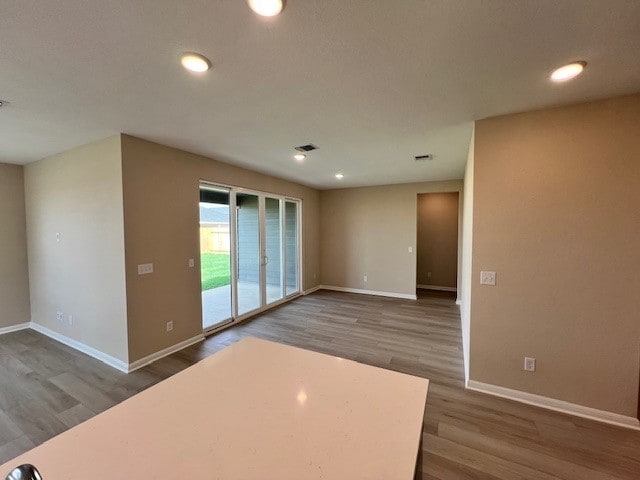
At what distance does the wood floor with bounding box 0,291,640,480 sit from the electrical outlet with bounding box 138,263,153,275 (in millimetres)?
1077

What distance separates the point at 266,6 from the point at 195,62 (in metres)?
0.64

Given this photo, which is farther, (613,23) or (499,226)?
(499,226)

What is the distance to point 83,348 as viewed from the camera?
11.0 feet

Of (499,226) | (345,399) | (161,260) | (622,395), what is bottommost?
(622,395)

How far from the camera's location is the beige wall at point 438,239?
6590 millimetres

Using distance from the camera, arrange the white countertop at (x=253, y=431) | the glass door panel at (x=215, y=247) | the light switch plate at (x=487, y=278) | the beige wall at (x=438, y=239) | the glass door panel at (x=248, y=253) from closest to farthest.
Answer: the white countertop at (x=253, y=431) → the light switch plate at (x=487, y=278) → the glass door panel at (x=215, y=247) → the glass door panel at (x=248, y=253) → the beige wall at (x=438, y=239)

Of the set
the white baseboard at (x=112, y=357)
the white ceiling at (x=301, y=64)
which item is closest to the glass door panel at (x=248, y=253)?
the white baseboard at (x=112, y=357)

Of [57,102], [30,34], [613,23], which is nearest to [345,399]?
[613,23]

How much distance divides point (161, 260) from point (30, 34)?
2.29 metres

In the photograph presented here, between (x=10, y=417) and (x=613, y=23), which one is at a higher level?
(x=613, y=23)

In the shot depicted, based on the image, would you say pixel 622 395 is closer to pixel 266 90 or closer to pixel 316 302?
pixel 266 90

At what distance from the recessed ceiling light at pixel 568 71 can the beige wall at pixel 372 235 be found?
3688mm

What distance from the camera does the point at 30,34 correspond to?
136 centimetres

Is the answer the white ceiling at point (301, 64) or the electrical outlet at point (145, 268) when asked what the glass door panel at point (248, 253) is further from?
the white ceiling at point (301, 64)
